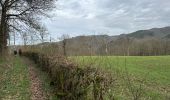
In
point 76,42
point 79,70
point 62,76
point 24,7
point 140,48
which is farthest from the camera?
point 140,48

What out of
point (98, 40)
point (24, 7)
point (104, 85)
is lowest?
point (104, 85)

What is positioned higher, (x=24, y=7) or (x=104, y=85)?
(x=24, y=7)

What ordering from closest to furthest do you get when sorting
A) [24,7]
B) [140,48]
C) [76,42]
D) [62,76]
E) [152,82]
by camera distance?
[62,76]
[76,42]
[152,82]
[24,7]
[140,48]

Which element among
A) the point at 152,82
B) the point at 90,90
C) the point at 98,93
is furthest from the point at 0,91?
the point at 152,82

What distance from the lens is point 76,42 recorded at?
14.9 metres

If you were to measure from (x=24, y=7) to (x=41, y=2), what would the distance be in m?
2.15

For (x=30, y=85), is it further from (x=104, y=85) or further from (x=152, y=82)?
(x=104, y=85)

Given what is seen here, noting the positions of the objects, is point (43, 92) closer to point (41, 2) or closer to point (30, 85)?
point (30, 85)

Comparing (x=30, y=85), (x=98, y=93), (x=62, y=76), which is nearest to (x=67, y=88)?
(x=62, y=76)

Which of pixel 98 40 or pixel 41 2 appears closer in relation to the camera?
pixel 98 40

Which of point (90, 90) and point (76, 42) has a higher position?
point (76, 42)

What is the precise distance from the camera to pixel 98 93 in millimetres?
8047

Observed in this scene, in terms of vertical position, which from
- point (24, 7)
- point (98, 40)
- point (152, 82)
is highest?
point (24, 7)

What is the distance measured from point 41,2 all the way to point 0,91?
85.6 feet
